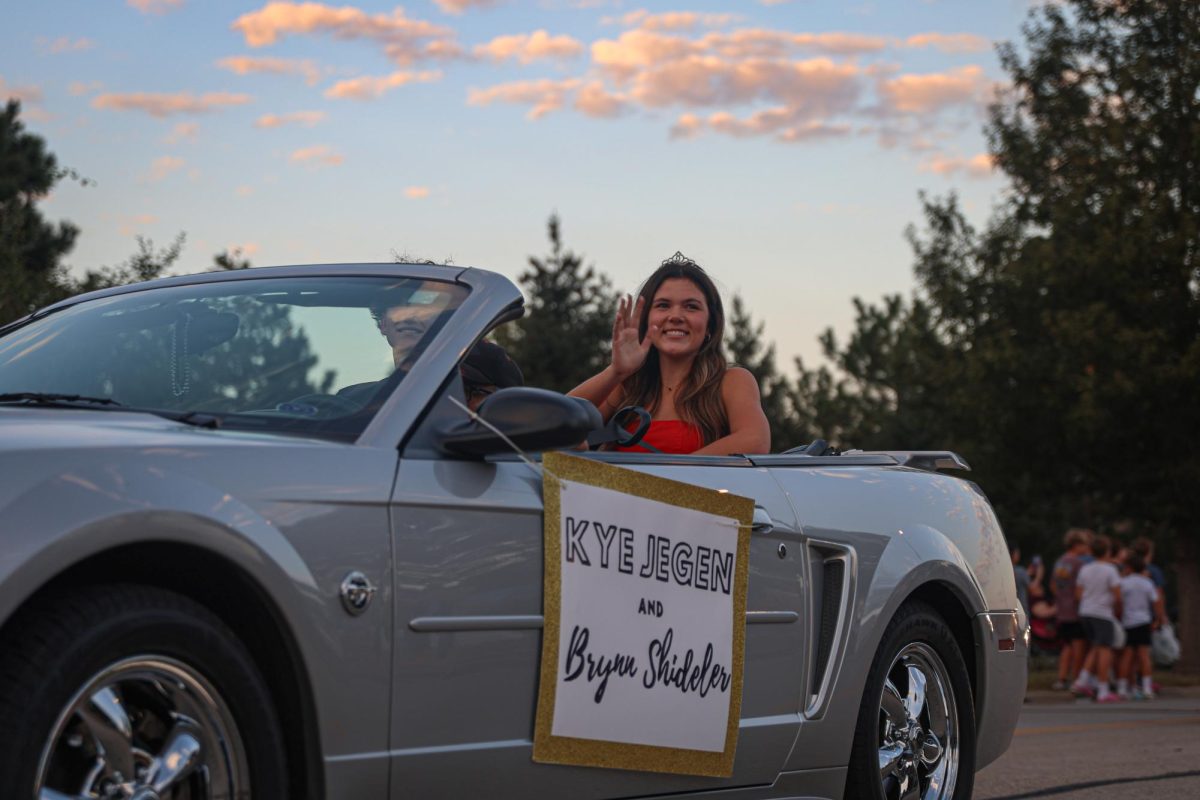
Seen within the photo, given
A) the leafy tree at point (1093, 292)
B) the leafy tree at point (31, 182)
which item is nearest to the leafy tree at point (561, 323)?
the leafy tree at point (31, 182)

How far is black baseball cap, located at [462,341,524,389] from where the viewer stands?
16.2 ft

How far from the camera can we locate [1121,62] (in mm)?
30203

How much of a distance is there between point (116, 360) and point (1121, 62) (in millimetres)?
28307

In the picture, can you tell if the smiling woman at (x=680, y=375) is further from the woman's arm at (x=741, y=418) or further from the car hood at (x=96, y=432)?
the car hood at (x=96, y=432)

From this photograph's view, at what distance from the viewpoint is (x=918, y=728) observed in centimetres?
552

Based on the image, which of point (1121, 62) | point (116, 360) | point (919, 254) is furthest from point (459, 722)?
point (919, 254)

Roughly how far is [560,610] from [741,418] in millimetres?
2126

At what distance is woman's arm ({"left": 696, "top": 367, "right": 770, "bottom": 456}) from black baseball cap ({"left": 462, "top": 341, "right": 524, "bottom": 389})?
0.78m

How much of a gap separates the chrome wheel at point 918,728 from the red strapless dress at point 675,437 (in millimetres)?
1048

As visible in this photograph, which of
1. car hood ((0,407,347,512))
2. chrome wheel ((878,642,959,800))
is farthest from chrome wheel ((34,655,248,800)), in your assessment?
chrome wheel ((878,642,959,800))

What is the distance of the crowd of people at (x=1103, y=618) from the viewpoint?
1691 cm

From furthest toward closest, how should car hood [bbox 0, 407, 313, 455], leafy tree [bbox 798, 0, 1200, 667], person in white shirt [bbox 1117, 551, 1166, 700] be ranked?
leafy tree [bbox 798, 0, 1200, 667] → person in white shirt [bbox 1117, 551, 1166, 700] → car hood [bbox 0, 407, 313, 455]

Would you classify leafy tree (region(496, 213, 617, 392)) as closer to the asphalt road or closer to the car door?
the asphalt road

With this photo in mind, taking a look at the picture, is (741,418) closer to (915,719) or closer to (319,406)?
(915,719)
